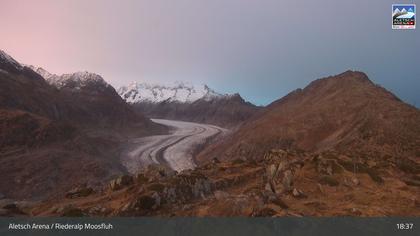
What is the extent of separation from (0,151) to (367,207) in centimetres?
8313

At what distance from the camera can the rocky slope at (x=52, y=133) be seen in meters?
88.9

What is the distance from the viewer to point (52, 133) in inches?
4466

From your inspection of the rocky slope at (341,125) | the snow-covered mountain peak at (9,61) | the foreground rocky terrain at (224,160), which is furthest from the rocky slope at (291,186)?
the snow-covered mountain peak at (9,61)

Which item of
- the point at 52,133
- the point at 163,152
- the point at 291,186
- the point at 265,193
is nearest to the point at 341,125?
the point at 163,152

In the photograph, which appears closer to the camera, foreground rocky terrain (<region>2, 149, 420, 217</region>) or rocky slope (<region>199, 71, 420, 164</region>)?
foreground rocky terrain (<region>2, 149, 420, 217</region>)

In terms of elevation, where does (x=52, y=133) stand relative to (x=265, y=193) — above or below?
above

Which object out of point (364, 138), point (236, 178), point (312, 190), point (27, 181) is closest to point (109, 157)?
point (27, 181)

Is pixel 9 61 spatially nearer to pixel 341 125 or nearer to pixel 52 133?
pixel 52 133

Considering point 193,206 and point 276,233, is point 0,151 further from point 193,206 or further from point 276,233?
point 276,233

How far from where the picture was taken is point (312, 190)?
4144 cm

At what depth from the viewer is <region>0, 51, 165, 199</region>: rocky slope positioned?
8888cm

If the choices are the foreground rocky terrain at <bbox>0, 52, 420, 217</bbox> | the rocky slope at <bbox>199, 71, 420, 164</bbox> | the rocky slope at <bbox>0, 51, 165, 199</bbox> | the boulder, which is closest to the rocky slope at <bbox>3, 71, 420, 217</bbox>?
the boulder

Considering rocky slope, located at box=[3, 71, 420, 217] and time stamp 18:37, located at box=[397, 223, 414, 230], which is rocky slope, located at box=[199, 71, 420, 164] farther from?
time stamp 18:37, located at box=[397, 223, 414, 230]

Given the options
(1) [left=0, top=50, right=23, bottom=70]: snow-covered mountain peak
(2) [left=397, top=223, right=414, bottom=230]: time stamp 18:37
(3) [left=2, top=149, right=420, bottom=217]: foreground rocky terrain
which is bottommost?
(2) [left=397, top=223, right=414, bottom=230]: time stamp 18:37
